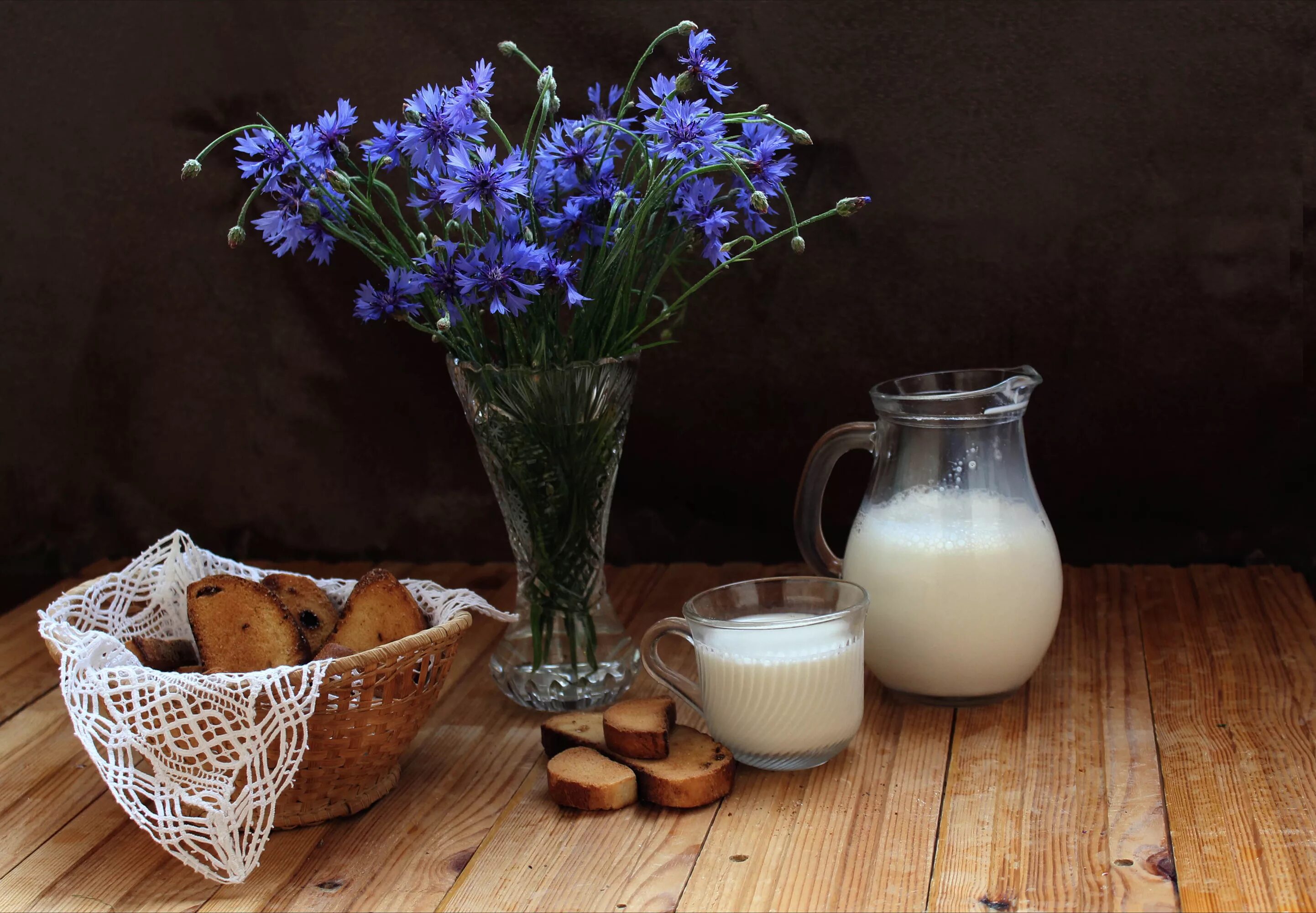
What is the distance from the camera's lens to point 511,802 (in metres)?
0.96

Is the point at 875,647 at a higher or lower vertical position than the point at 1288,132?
lower

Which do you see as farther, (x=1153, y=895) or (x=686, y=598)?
(x=686, y=598)

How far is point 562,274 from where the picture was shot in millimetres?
929

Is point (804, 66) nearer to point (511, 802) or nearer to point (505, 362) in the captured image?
point (505, 362)

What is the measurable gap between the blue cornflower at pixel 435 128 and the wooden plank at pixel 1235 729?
661 mm

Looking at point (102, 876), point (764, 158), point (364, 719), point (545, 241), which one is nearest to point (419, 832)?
point (364, 719)

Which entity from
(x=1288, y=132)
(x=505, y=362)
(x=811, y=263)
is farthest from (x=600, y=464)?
(x=1288, y=132)

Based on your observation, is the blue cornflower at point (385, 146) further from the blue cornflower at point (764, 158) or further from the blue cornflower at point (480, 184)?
the blue cornflower at point (764, 158)

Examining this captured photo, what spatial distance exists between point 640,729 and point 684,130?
0.42m

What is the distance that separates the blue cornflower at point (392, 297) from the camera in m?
0.97

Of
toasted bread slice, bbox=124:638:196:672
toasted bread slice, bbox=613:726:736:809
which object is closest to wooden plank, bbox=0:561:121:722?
toasted bread slice, bbox=124:638:196:672

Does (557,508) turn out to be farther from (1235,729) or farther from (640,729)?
(1235,729)

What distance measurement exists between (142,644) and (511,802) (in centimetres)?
29

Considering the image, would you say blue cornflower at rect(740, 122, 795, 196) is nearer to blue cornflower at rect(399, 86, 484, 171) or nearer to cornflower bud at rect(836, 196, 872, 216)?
cornflower bud at rect(836, 196, 872, 216)
